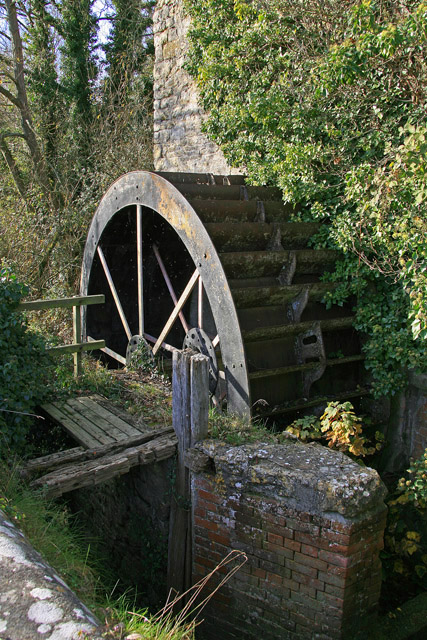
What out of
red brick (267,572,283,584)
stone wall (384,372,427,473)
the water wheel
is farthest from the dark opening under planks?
stone wall (384,372,427,473)

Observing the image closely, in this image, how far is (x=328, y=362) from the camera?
16.6ft

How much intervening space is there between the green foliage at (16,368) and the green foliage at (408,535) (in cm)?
309

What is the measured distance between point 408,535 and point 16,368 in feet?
11.4

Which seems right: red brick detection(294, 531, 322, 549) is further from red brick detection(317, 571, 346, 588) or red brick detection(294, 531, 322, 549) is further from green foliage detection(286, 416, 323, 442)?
green foliage detection(286, 416, 323, 442)

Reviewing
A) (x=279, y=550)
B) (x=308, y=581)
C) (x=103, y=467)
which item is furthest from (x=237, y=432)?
(x=308, y=581)

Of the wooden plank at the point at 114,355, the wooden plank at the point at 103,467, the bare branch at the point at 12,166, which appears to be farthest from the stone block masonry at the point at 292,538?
the bare branch at the point at 12,166

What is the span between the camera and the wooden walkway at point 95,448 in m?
3.76

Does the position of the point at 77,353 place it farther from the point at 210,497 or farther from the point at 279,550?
the point at 279,550

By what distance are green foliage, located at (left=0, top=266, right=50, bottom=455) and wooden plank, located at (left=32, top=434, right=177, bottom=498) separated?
0.54 metres

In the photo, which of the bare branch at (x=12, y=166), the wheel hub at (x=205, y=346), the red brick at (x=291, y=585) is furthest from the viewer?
the bare branch at (x=12, y=166)

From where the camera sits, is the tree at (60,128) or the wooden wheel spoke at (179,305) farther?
the tree at (60,128)

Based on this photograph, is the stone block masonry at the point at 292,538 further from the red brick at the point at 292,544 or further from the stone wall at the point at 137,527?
the stone wall at the point at 137,527

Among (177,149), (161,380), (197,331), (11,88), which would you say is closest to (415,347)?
(197,331)

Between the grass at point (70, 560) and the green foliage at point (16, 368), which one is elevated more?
the green foliage at point (16, 368)
